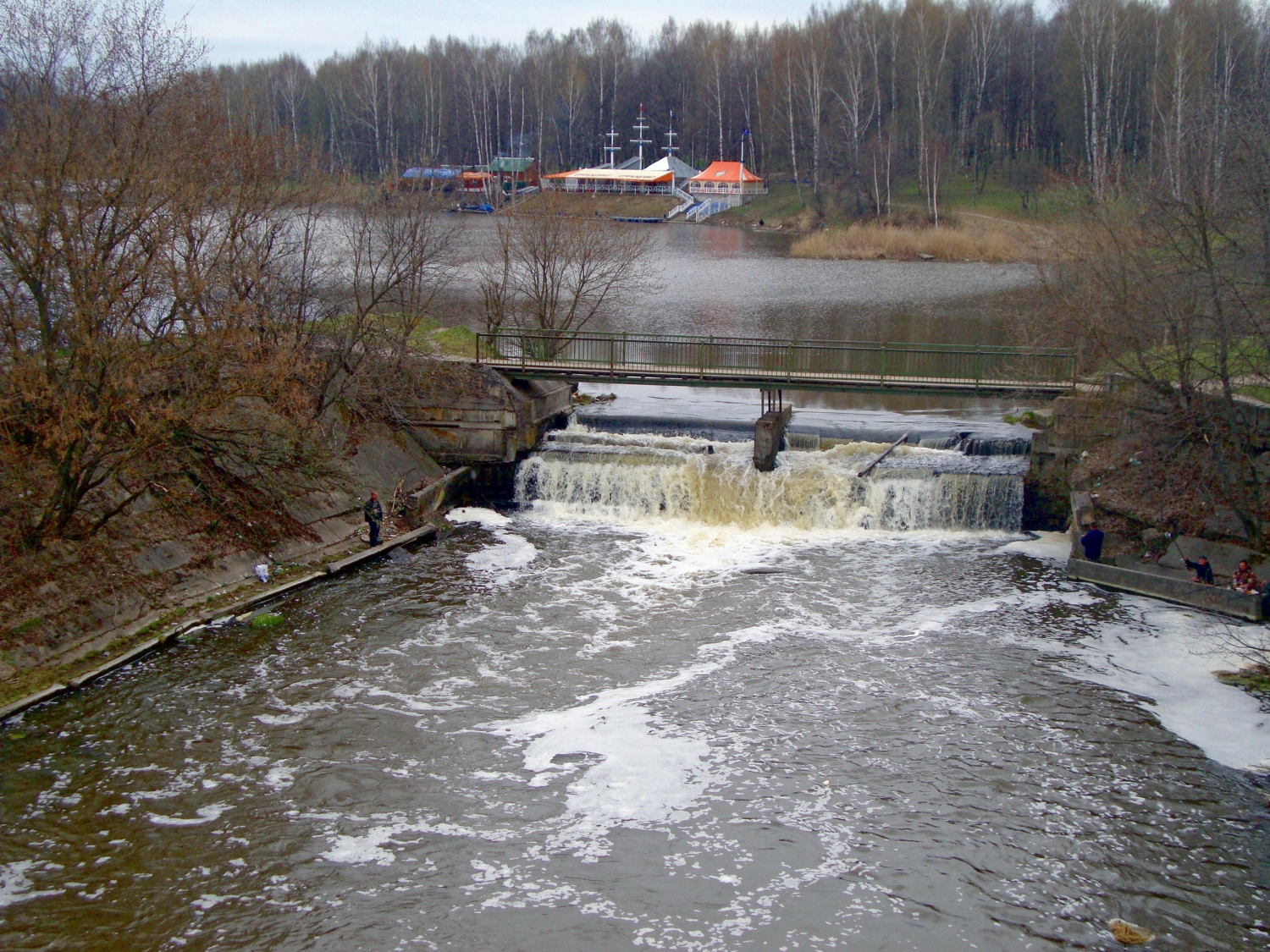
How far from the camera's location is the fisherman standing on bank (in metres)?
22.4

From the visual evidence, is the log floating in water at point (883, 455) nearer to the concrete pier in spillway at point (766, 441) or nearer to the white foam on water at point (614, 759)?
the concrete pier in spillway at point (766, 441)

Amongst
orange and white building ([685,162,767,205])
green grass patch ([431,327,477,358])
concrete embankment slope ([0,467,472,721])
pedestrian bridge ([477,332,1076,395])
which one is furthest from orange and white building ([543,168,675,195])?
concrete embankment slope ([0,467,472,721])

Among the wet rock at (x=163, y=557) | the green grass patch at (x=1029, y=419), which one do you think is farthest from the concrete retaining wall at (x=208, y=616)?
the green grass patch at (x=1029, y=419)

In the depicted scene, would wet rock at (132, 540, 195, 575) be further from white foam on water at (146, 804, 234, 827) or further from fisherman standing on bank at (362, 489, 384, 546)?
white foam on water at (146, 804, 234, 827)

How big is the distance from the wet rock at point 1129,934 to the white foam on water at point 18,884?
1090cm

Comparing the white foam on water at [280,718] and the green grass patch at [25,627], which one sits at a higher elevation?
the green grass patch at [25,627]

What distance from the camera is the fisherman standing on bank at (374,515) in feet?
73.4

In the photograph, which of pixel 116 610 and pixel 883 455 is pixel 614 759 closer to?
pixel 116 610

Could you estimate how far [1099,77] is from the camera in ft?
239

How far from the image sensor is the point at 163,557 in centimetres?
1883

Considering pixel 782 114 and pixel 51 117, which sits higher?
pixel 782 114

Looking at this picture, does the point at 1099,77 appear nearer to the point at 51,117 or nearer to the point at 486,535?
the point at 486,535

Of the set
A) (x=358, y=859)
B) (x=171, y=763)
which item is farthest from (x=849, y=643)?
(x=171, y=763)

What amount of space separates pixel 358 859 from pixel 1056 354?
2136 cm
